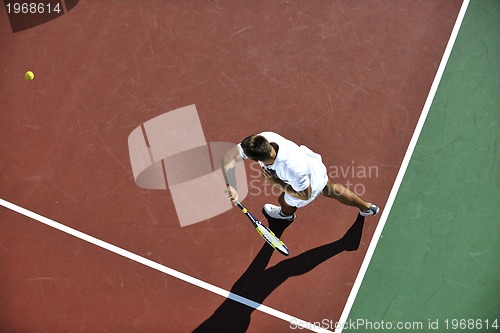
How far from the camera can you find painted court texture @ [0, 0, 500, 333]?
5.74 metres

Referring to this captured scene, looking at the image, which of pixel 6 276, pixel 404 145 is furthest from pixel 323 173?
pixel 6 276

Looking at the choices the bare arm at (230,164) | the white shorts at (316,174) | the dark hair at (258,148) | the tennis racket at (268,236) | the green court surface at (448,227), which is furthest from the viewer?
the green court surface at (448,227)

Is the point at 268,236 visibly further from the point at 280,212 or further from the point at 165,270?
the point at 165,270

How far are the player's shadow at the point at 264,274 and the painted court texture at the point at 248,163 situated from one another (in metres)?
0.02

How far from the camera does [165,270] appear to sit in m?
5.77

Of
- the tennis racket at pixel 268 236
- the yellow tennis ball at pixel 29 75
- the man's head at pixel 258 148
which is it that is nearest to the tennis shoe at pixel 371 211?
the tennis racket at pixel 268 236

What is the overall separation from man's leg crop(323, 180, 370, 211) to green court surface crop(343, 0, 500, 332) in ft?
1.98

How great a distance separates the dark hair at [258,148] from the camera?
4418 millimetres

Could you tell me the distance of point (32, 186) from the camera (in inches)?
234

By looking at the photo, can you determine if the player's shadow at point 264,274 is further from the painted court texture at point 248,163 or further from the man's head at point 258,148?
the man's head at point 258,148

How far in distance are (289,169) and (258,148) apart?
1.27ft

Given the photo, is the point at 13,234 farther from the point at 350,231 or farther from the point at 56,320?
the point at 350,231

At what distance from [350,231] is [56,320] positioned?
3.58 metres
